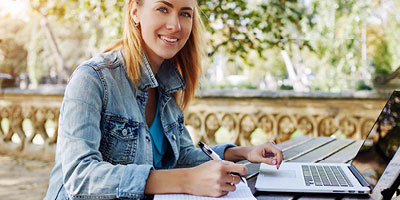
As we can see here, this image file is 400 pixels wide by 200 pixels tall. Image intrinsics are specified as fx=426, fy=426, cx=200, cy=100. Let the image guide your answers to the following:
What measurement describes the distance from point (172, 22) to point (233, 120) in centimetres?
316

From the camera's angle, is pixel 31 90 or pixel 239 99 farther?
pixel 31 90

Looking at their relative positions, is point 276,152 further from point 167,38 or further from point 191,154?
point 167,38

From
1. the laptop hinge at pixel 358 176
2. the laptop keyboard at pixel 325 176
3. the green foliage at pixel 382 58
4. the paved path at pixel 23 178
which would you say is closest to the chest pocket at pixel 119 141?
the laptop keyboard at pixel 325 176

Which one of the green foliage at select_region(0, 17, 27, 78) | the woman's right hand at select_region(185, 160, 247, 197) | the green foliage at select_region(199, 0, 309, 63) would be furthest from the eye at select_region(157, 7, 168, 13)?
the green foliage at select_region(0, 17, 27, 78)

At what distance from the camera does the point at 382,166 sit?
1592mm

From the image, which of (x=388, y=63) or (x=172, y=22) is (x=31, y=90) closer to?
(x=172, y=22)

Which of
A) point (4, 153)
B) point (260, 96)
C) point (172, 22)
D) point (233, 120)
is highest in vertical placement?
point (172, 22)

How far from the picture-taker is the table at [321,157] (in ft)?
4.77

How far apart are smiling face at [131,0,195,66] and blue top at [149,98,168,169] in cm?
32

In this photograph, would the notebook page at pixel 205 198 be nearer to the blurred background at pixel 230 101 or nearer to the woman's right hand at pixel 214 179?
the woman's right hand at pixel 214 179

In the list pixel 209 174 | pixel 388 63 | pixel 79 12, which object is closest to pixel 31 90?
pixel 79 12

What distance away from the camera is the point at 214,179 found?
1.33 metres

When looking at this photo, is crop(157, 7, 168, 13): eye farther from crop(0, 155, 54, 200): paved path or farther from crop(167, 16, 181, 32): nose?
crop(0, 155, 54, 200): paved path

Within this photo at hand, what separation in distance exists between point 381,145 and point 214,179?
0.91 meters
